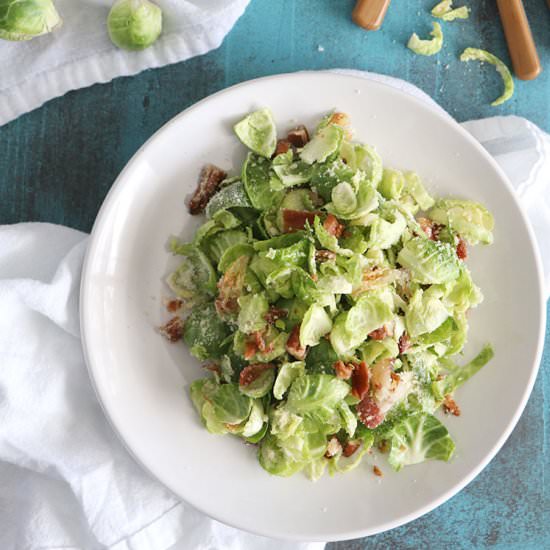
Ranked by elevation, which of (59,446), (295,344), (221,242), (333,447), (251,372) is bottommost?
(59,446)

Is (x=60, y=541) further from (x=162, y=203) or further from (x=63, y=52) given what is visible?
(x=63, y=52)

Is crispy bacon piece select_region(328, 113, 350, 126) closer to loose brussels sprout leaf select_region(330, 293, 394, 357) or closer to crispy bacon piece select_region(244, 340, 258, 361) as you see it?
loose brussels sprout leaf select_region(330, 293, 394, 357)

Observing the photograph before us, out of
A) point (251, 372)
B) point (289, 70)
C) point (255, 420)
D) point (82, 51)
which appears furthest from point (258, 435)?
point (82, 51)

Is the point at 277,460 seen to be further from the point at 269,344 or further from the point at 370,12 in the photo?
the point at 370,12

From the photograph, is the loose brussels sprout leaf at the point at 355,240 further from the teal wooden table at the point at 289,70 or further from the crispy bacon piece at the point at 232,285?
the teal wooden table at the point at 289,70

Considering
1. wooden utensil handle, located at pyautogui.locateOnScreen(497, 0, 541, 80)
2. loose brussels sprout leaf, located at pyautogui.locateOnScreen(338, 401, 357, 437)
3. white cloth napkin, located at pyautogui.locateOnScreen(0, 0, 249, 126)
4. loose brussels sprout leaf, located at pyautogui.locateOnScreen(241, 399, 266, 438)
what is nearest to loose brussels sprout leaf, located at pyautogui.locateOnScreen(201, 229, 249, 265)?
loose brussels sprout leaf, located at pyautogui.locateOnScreen(241, 399, 266, 438)

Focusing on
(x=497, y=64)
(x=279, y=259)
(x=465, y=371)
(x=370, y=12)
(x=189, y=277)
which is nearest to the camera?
(x=279, y=259)
